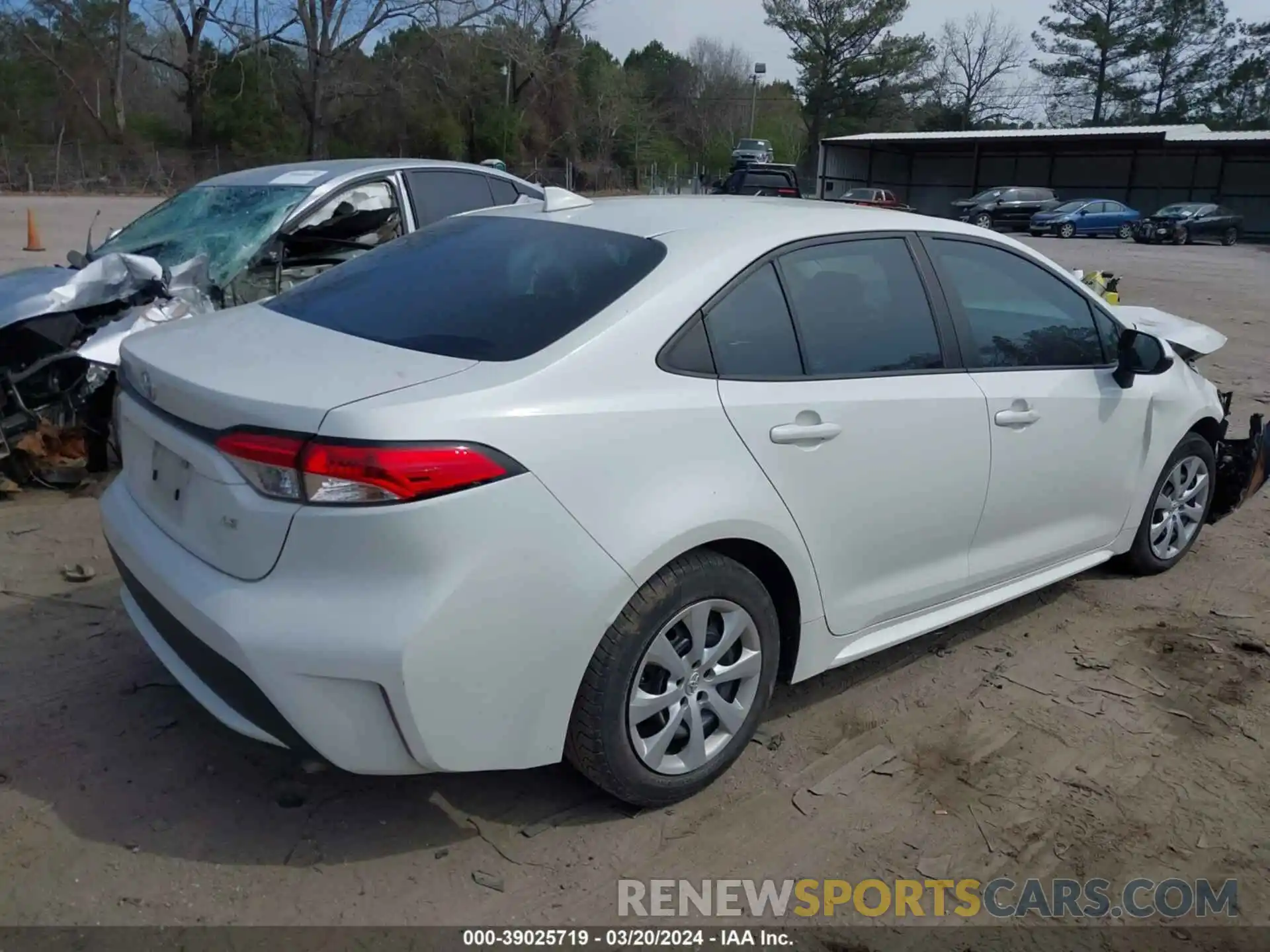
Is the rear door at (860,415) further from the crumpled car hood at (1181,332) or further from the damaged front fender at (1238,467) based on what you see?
the crumpled car hood at (1181,332)

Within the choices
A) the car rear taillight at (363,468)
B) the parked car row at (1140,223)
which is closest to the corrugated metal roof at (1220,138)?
the parked car row at (1140,223)

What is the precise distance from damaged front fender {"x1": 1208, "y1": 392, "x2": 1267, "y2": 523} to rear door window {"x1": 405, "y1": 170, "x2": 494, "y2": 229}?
4494 mm

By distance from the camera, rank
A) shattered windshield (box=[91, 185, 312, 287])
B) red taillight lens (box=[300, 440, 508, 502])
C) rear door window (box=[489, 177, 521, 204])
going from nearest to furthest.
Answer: red taillight lens (box=[300, 440, 508, 502]) → shattered windshield (box=[91, 185, 312, 287]) → rear door window (box=[489, 177, 521, 204])

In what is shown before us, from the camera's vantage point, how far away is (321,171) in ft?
21.5

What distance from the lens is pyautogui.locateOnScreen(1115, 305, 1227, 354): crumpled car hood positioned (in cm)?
572

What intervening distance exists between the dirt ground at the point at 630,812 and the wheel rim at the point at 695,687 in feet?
0.64

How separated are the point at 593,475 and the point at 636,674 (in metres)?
0.56

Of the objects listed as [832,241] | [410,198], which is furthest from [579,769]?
[410,198]

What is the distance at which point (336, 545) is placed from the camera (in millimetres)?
2369

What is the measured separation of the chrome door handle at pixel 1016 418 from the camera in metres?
3.62

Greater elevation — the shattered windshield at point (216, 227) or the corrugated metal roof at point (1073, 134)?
the corrugated metal roof at point (1073, 134)

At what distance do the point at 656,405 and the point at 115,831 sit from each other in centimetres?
184

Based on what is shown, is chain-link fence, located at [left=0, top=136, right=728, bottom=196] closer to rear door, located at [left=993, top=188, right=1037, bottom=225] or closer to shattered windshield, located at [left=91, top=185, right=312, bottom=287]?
rear door, located at [left=993, top=188, right=1037, bottom=225]

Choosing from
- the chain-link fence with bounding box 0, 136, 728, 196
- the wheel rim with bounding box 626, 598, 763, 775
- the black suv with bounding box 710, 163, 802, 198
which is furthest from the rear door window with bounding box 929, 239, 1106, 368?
the chain-link fence with bounding box 0, 136, 728, 196
